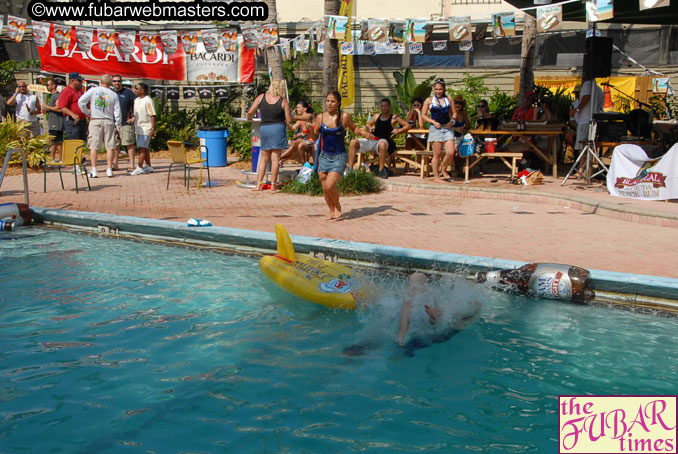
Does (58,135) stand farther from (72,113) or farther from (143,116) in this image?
(143,116)

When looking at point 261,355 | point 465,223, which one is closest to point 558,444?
point 261,355

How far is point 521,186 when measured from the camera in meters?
11.4

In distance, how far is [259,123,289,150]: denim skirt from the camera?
36.1 feet

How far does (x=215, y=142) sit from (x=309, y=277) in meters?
9.26

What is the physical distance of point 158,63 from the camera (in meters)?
17.6

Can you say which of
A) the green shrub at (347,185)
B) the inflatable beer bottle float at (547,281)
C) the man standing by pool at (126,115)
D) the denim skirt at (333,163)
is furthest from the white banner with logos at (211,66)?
the inflatable beer bottle float at (547,281)

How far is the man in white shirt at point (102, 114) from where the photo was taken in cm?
1252

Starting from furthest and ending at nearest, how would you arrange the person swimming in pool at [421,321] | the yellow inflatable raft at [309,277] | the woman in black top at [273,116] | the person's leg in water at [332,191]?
the woman in black top at [273,116] < the person's leg in water at [332,191] < the yellow inflatable raft at [309,277] < the person swimming in pool at [421,321]

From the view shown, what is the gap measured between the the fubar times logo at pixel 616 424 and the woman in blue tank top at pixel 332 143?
16.1ft

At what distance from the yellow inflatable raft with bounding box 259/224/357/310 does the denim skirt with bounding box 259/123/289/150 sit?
473 cm

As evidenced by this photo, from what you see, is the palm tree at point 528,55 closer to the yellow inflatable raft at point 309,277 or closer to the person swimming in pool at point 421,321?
the yellow inflatable raft at point 309,277

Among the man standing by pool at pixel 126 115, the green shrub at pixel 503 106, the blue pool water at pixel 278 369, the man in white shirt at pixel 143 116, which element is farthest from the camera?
the green shrub at pixel 503 106

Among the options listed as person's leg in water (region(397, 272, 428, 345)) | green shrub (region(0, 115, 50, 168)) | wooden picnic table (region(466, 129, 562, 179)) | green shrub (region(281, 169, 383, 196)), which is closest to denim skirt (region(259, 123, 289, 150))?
green shrub (region(281, 169, 383, 196))

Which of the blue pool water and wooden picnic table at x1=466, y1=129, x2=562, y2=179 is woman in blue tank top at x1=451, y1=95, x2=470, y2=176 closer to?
wooden picnic table at x1=466, y1=129, x2=562, y2=179
